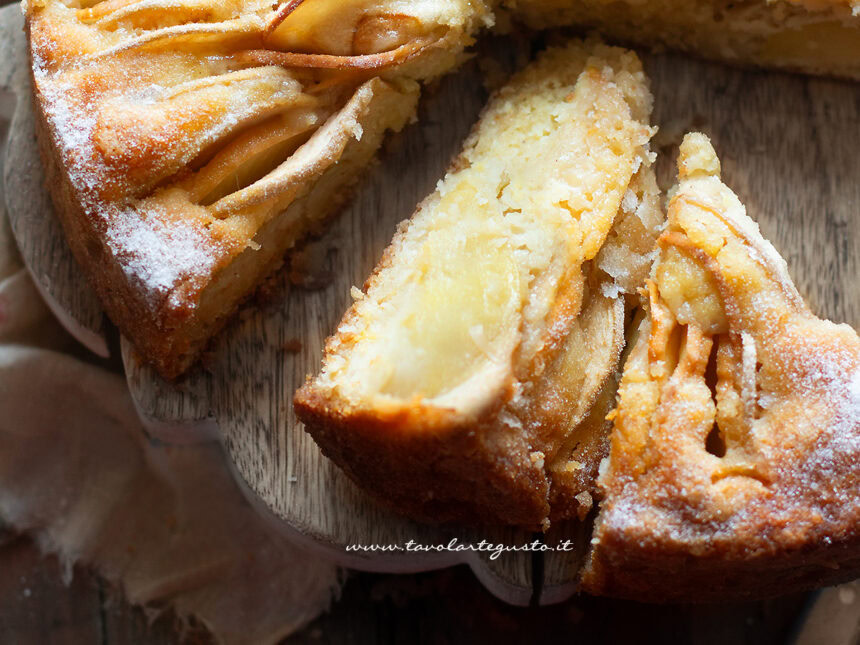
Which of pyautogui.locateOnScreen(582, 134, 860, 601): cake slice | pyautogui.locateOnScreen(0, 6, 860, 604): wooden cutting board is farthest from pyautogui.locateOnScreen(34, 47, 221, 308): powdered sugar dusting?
pyautogui.locateOnScreen(582, 134, 860, 601): cake slice

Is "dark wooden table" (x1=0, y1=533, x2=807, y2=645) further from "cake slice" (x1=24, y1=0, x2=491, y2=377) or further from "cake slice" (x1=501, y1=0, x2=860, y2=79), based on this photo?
"cake slice" (x1=501, y1=0, x2=860, y2=79)

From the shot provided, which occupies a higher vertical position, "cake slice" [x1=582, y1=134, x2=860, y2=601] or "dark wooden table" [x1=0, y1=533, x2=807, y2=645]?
"cake slice" [x1=582, y1=134, x2=860, y2=601]

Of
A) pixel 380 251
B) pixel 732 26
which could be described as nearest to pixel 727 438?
pixel 380 251

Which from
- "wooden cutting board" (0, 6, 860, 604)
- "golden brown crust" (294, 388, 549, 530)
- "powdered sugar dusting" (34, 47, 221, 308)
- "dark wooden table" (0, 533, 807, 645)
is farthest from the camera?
"dark wooden table" (0, 533, 807, 645)

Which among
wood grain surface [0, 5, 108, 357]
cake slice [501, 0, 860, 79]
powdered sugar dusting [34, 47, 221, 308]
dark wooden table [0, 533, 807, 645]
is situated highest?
cake slice [501, 0, 860, 79]

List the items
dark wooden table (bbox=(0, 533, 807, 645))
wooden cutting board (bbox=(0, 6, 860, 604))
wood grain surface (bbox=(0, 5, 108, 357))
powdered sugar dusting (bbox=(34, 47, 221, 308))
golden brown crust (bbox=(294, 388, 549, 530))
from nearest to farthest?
golden brown crust (bbox=(294, 388, 549, 530)) < powdered sugar dusting (bbox=(34, 47, 221, 308)) < wooden cutting board (bbox=(0, 6, 860, 604)) < wood grain surface (bbox=(0, 5, 108, 357)) < dark wooden table (bbox=(0, 533, 807, 645))

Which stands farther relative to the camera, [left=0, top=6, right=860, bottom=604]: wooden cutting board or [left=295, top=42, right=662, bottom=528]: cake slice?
[left=0, top=6, right=860, bottom=604]: wooden cutting board

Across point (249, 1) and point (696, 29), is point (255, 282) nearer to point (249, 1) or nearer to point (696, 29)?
point (249, 1)

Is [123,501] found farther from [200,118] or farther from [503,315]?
[503,315]
